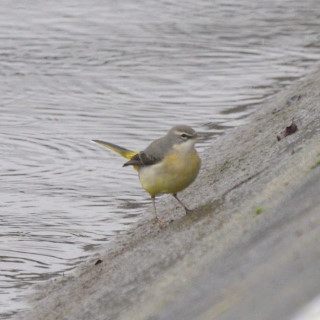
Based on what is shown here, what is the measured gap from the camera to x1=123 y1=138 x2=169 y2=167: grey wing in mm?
7695

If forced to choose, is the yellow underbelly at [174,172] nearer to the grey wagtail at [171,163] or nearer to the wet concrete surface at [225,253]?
the grey wagtail at [171,163]

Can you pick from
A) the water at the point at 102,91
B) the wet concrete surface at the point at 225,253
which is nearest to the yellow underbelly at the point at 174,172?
the wet concrete surface at the point at 225,253

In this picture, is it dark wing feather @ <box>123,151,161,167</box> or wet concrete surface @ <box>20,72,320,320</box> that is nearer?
wet concrete surface @ <box>20,72,320,320</box>

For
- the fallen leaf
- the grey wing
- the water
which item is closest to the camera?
the grey wing

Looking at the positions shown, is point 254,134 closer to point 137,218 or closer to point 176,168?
point 137,218

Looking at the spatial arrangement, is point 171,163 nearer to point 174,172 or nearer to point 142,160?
point 174,172

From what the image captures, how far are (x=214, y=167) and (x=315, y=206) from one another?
143 inches

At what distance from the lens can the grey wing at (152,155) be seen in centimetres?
770

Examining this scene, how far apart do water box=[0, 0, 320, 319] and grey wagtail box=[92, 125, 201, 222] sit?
1.09 meters

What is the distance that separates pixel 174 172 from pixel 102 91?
19.0ft

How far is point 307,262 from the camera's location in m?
5.12

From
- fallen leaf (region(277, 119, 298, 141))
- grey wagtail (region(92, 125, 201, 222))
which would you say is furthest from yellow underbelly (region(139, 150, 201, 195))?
fallen leaf (region(277, 119, 298, 141))

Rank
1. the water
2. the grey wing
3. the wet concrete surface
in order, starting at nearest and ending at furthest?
the wet concrete surface, the grey wing, the water

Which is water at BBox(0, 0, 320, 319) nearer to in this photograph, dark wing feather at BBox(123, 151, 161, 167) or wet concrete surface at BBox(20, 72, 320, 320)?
wet concrete surface at BBox(20, 72, 320, 320)
